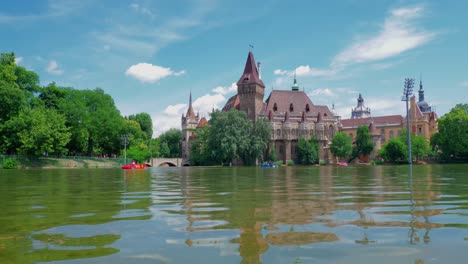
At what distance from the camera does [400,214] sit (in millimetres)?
6598

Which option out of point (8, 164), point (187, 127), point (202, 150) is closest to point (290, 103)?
point (187, 127)

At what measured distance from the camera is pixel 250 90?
4028 inches

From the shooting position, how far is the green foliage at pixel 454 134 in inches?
3474

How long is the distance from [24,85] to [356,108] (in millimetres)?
153908

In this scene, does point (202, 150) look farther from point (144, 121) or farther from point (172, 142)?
point (172, 142)

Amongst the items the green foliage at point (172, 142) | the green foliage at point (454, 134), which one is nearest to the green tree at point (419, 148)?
the green foliage at point (454, 134)

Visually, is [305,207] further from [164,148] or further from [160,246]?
Result: [164,148]

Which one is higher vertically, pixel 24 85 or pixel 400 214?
pixel 24 85

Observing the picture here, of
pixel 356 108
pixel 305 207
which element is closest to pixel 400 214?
pixel 305 207

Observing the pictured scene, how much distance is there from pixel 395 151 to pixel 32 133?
73.5 meters

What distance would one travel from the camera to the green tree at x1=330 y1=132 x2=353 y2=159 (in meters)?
101

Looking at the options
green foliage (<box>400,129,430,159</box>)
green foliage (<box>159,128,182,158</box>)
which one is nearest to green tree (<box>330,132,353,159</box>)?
green foliage (<box>400,129,430,159</box>)

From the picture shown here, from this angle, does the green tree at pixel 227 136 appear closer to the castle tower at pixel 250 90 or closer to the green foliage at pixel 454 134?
the castle tower at pixel 250 90

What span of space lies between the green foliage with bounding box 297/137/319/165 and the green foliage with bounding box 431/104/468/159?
2714 centimetres
